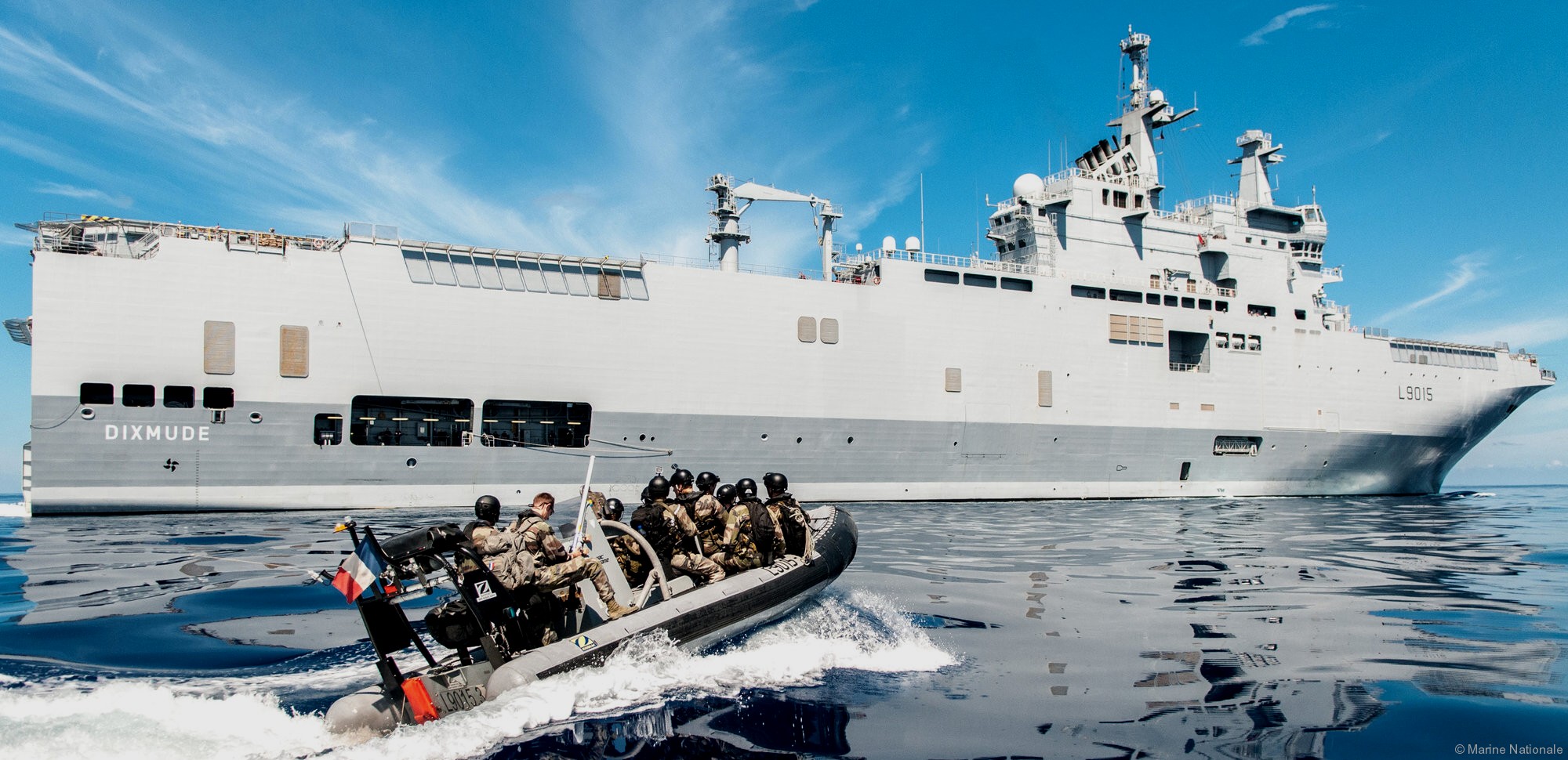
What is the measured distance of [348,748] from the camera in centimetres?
493

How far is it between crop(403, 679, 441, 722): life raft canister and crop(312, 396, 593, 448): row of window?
Result: 18603 millimetres

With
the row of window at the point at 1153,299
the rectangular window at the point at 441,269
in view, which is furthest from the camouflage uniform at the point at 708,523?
the row of window at the point at 1153,299

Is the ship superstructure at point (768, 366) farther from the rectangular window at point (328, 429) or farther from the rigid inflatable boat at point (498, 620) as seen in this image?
the rigid inflatable boat at point (498, 620)

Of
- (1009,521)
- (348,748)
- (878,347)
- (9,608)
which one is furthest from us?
(878,347)

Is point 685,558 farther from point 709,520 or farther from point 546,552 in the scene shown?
point 546,552

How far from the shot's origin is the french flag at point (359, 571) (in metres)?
5.22

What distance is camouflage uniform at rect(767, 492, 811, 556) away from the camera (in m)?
8.59

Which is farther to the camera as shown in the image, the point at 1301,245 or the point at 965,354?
the point at 1301,245

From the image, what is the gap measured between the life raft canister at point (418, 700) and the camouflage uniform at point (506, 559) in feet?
3.25

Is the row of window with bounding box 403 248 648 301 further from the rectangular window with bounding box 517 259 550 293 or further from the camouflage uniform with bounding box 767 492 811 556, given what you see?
the camouflage uniform with bounding box 767 492 811 556

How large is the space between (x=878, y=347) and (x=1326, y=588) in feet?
58.1

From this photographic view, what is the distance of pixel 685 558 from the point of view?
796 centimetres

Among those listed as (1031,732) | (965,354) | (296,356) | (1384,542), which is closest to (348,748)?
(1031,732)

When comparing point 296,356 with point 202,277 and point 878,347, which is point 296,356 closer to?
point 202,277
